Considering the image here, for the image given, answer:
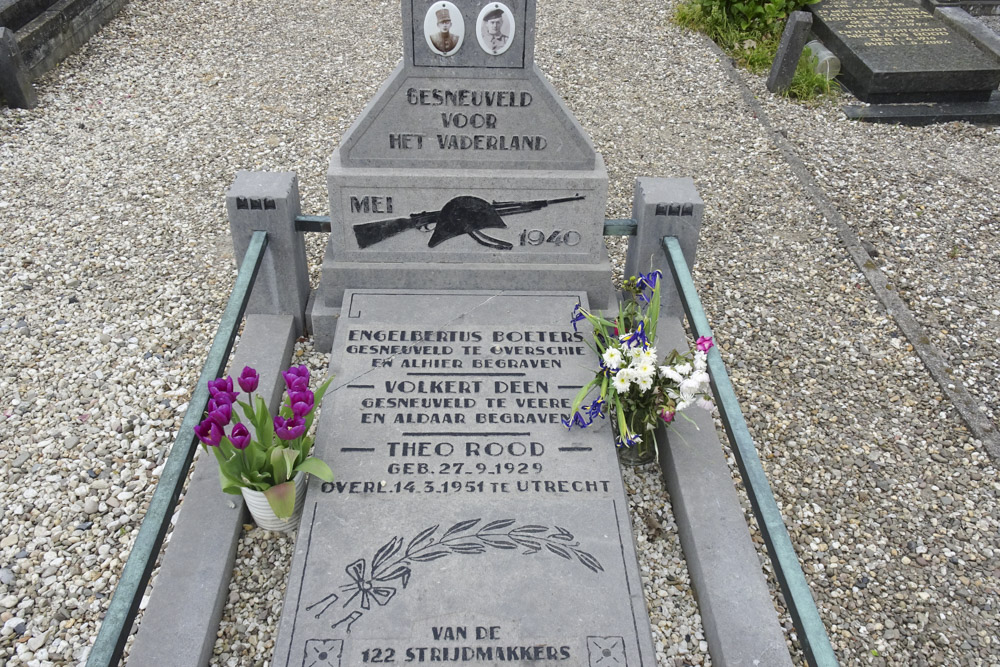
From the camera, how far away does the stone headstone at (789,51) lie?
24.2 ft

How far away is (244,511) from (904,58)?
7495 mm

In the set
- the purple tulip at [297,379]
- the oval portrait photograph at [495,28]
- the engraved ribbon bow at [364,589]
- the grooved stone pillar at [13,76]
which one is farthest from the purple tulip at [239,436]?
the grooved stone pillar at [13,76]

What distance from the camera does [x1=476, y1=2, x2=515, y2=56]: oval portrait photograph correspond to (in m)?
3.77

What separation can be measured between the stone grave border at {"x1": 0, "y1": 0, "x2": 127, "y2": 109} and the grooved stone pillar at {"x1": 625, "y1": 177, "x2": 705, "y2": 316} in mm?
5894

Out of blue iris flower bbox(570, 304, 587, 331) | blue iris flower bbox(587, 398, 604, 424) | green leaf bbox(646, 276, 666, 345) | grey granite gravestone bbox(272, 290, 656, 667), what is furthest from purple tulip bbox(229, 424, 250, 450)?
green leaf bbox(646, 276, 666, 345)

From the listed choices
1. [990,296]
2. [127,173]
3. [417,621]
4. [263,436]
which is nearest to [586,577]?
[417,621]

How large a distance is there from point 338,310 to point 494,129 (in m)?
1.34

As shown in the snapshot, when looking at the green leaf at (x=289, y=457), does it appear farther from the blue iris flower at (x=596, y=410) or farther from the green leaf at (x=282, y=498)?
the blue iris flower at (x=596, y=410)

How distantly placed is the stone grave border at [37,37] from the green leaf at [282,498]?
5.79 meters

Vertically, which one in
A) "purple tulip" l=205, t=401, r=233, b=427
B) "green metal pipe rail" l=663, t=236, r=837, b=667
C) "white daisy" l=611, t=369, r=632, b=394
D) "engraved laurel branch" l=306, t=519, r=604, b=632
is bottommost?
"engraved laurel branch" l=306, t=519, r=604, b=632

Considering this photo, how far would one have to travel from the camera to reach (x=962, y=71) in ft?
24.2

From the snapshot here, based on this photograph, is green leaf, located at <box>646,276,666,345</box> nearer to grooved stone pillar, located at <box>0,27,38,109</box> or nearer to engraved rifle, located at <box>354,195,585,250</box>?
engraved rifle, located at <box>354,195,585,250</box>

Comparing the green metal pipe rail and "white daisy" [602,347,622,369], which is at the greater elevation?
the green metal pipe rail

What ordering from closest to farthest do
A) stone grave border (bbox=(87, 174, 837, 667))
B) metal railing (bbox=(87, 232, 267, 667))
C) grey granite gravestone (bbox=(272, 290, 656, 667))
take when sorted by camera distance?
metal railing (bbox=(87, 232, 267, 667))
stone grave border (bbox=(87, 174, 837, 667))
grey granite gravestone (bbox=(272, 290, 656, 667))
